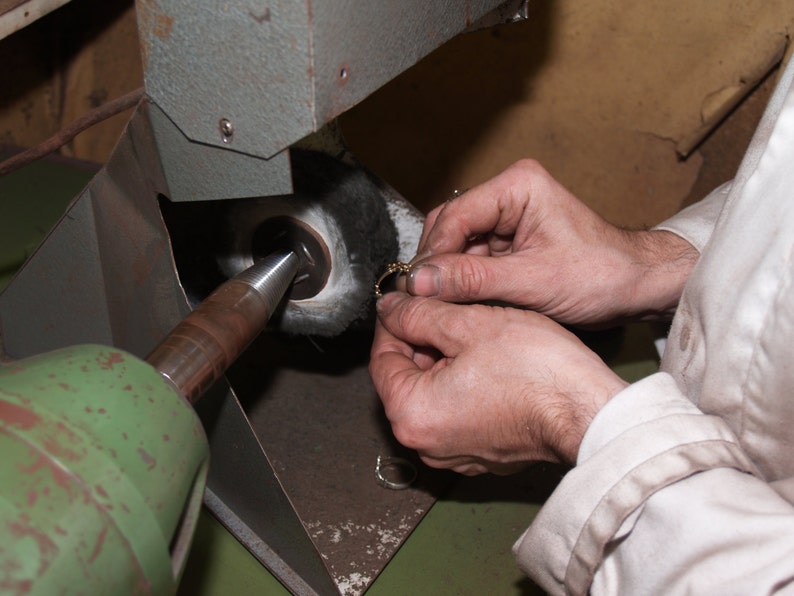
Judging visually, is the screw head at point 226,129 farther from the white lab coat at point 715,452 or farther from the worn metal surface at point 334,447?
the worn metal surface at point 334,447

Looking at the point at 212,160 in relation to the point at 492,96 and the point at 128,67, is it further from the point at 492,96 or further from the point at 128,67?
the point at 128,67

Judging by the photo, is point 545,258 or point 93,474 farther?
point 545,258

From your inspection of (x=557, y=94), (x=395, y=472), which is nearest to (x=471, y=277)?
(x=395, y=472)

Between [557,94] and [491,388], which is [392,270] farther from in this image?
[557,94]

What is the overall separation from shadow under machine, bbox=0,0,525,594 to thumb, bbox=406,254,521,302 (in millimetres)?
152

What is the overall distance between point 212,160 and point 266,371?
0.53m

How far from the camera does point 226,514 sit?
0.87m

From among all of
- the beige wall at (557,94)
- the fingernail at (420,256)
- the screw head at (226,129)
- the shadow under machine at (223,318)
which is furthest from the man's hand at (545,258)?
the beige wall at (557,94)

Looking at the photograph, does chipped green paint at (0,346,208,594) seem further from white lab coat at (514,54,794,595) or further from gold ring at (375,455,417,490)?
gold ring at (375,455,417,490)

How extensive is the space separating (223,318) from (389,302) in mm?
205

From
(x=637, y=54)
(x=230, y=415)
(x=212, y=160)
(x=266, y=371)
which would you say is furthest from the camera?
(x=637, y=54)

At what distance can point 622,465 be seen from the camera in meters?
0.55

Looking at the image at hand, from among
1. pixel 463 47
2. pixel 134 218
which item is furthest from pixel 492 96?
pixel 134 218

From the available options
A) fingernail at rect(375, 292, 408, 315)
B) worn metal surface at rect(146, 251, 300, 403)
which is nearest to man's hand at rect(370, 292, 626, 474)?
fingernail at rect(375, 292, 408, 315)
